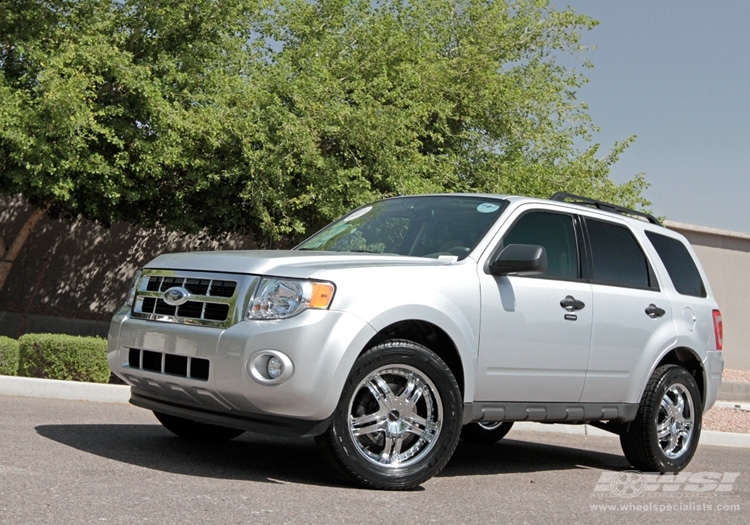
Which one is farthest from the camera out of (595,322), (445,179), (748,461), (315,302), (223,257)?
(445,179)

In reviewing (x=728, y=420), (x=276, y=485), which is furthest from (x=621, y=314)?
(x=728, y=420)

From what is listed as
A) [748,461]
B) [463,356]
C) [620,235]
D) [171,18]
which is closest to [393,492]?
[463,356]

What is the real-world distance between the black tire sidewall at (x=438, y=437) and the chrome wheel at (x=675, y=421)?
8.16 feet

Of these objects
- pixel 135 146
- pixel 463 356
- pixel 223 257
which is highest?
pixel 135 146

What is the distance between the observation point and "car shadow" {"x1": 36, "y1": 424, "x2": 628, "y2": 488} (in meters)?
6.23

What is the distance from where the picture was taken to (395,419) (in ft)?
19.9

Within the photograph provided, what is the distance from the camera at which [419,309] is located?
6082 mm

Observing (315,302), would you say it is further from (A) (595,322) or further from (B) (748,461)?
(B) (748,461)

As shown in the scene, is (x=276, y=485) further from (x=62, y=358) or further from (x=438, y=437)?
(x=62, y=358)

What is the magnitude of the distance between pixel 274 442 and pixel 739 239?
18.0m

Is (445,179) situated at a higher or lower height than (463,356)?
higher

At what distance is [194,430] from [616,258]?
11.5 feet

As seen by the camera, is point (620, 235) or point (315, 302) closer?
point (315, 302)

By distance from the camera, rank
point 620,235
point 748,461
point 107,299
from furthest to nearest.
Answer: point 107,299
point 748,461
point 620,235
